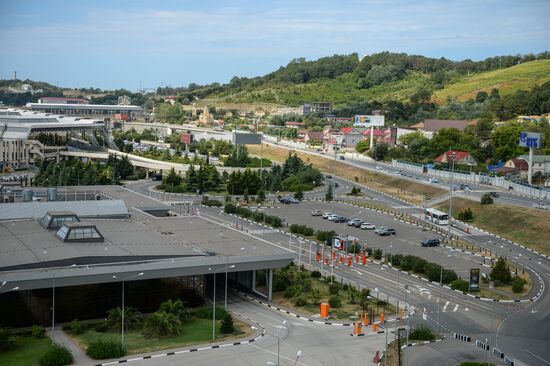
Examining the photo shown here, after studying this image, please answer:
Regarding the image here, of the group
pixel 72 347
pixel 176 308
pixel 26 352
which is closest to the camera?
pixel 26 352

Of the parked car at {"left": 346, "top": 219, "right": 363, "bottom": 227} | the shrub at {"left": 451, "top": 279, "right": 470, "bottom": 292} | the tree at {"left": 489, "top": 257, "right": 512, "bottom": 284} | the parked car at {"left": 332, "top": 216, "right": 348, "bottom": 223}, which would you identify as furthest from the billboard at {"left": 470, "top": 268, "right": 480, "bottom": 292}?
the parked car at {"left": 332, "top": 216, "right": 348, "bottom": 223}

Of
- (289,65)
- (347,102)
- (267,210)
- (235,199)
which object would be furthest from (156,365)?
(289,65)

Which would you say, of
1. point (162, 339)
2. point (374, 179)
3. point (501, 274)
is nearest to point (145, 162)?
point (374, 179)

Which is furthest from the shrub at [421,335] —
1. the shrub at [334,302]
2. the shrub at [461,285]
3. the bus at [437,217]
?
the bus at [437,217]

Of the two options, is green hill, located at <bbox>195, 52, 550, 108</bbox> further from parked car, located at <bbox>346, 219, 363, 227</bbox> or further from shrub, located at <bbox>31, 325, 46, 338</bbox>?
shrub, located at <bbox>31, 325, 46, 338</bbox>

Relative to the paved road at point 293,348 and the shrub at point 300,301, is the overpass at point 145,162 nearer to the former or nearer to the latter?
the shrub at point 300,301

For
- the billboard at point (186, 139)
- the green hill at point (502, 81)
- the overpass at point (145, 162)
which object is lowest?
the overpass at point (145, 162)

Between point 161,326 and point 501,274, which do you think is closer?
point 161,326

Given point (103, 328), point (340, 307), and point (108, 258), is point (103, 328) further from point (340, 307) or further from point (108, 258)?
point (340, 307)
